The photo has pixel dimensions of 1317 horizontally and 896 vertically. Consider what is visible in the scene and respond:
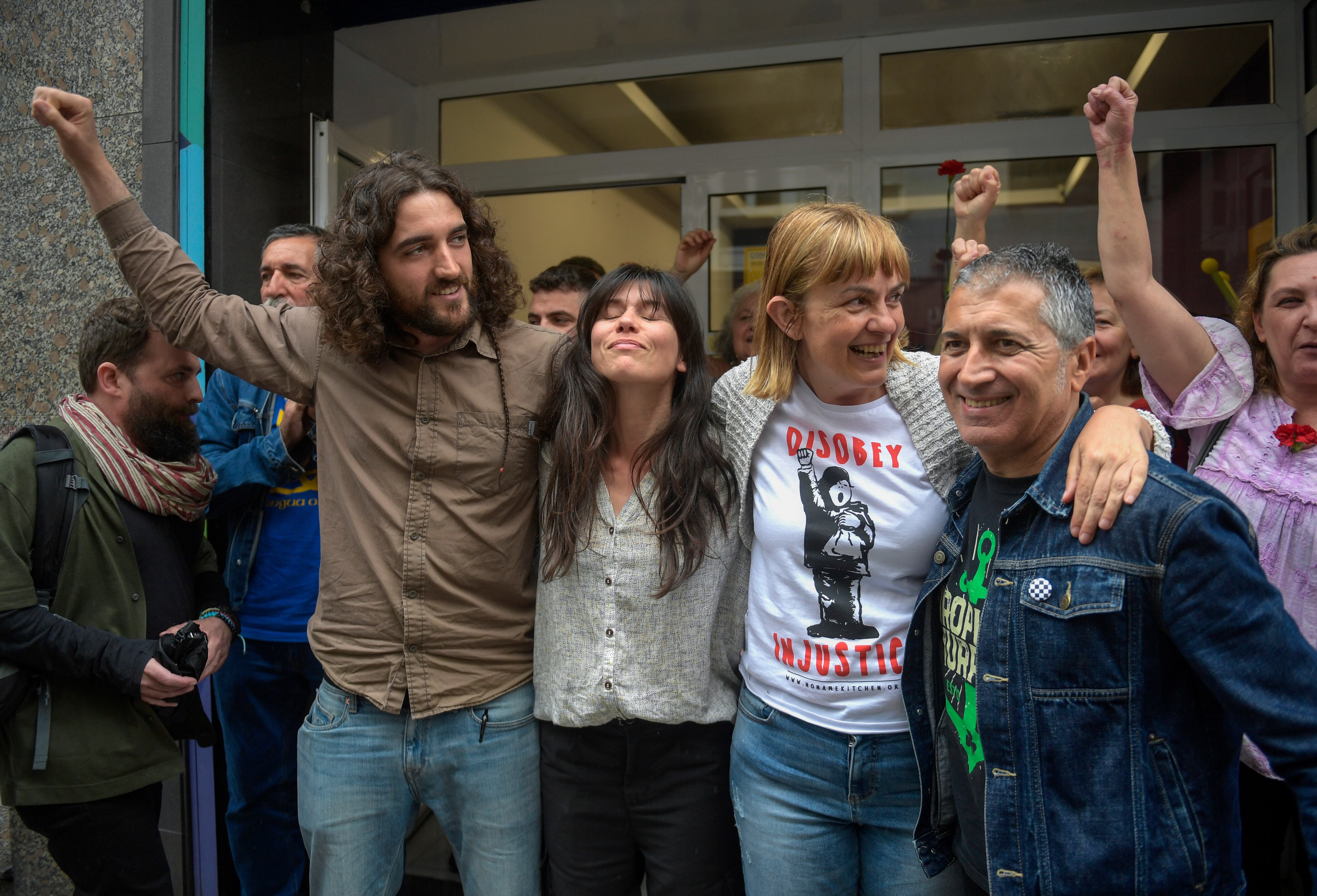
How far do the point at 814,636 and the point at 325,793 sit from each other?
1226 millimetres

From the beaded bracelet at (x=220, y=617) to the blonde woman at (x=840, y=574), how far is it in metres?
1.55

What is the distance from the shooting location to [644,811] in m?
2.02

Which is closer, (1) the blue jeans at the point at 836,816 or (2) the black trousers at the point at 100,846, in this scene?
(1) the blue jeans at the point at 836,816

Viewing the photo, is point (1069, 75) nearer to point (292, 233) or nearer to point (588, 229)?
point (588, 229)

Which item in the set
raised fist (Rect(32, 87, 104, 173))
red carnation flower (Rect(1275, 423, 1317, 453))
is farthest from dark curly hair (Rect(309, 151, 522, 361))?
red carnation flower (Rect(1275, 423, 1317, 453))

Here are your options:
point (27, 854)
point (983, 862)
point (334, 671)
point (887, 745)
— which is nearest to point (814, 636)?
point (887, 745)

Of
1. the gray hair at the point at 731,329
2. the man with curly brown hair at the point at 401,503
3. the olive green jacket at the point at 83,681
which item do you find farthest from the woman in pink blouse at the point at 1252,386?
the olive green jacket at the point at 83,681

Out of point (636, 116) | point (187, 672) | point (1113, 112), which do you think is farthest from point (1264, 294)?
point (636, 116)

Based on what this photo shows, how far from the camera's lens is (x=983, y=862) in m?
1.65

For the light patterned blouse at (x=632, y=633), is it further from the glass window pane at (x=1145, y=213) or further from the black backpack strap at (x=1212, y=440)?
the glass window pane at (x=1145, y=213)

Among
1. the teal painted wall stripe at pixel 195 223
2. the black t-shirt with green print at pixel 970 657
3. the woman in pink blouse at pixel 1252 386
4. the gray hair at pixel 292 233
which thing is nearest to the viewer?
the black t-shirt with green print at pixel 970 657

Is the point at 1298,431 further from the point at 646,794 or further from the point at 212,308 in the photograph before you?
the point at 212,308

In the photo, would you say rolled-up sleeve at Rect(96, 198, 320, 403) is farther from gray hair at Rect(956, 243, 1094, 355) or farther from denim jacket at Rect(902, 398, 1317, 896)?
denim jacket at Rect(902, 398, 1317, 896)

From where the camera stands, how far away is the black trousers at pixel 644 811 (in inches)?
79.1
